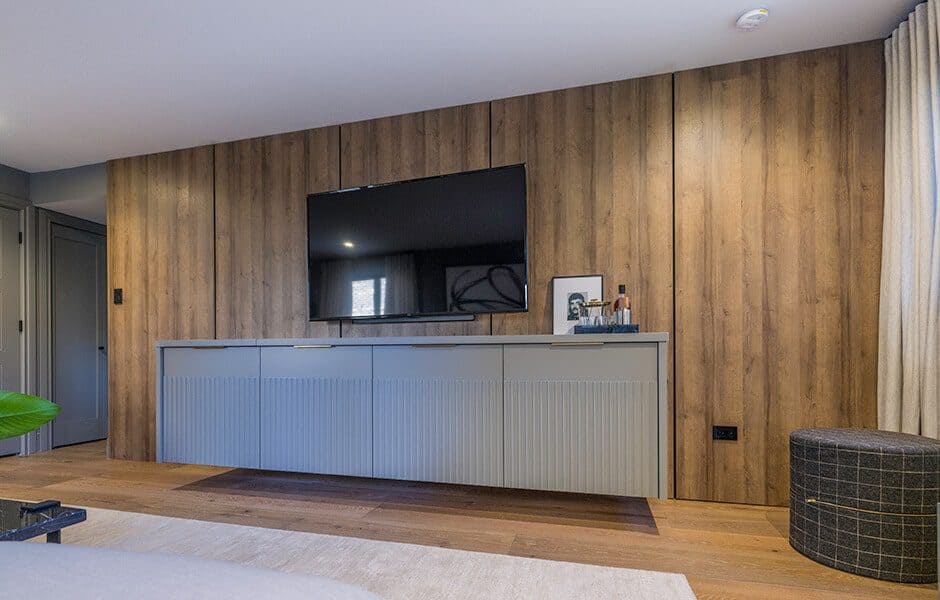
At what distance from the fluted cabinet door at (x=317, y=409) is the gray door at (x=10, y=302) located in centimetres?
264

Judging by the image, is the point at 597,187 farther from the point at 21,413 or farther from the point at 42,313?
the point at 42,313

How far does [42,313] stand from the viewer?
420cm

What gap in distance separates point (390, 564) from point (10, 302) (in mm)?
4026

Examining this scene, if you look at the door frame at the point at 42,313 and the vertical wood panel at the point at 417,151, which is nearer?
the vertical wood panel at the point at 417,151

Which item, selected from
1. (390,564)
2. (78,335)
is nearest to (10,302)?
(78,335)

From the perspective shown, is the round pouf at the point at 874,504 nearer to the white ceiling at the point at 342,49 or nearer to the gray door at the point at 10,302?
the white ceiling at the point at 342,49

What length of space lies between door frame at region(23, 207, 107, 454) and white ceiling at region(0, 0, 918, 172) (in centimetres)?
134

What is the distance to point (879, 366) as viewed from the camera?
2.29m

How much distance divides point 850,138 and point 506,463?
221 cm

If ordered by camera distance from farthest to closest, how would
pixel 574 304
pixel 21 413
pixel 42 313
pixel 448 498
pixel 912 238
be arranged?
pixel 42 313, pixel 574 304, pixel 448 498, pixel 912 238, pixel 21 413

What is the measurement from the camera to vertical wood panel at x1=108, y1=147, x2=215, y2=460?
363 cm

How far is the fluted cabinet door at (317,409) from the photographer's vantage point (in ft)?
8.61

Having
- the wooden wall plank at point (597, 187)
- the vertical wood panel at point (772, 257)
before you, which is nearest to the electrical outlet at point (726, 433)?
the vertical wood panel at point (772, 257)

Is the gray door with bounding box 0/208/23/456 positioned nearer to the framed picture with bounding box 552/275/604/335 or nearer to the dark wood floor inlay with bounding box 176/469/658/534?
the dark wood floor inlay with bounding box 176/469/658/534
